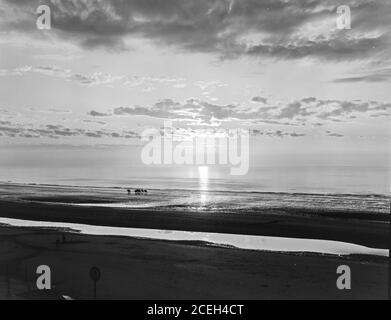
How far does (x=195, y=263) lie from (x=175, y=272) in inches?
91.1

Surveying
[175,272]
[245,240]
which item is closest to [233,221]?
[245,240]

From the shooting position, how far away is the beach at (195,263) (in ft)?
62.4

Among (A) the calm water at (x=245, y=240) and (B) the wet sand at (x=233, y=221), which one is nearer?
(A) the calm water at (x=245, y=240)

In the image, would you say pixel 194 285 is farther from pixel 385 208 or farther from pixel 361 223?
pixel 385 208

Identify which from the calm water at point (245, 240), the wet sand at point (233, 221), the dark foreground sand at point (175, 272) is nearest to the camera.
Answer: the dark foreground sand at point (175, 272)

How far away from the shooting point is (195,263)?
24484 millimetres

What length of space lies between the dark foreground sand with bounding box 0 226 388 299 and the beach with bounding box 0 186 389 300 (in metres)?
0.04

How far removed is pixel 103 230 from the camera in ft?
124

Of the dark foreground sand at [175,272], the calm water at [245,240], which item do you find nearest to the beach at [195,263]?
the dark foreground sand at [175,272]

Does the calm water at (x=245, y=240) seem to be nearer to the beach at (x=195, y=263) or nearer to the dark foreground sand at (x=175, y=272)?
the beach at (x=195, y=263)

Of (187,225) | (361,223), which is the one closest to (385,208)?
(361,223)

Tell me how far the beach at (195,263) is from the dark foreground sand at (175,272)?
43mm

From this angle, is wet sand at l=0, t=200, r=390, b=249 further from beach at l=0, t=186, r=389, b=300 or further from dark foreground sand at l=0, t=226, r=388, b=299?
dark foreground sand at l=0, t=226, r=388, b=299

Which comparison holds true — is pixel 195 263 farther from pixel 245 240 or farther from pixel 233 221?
pixel 233 221
